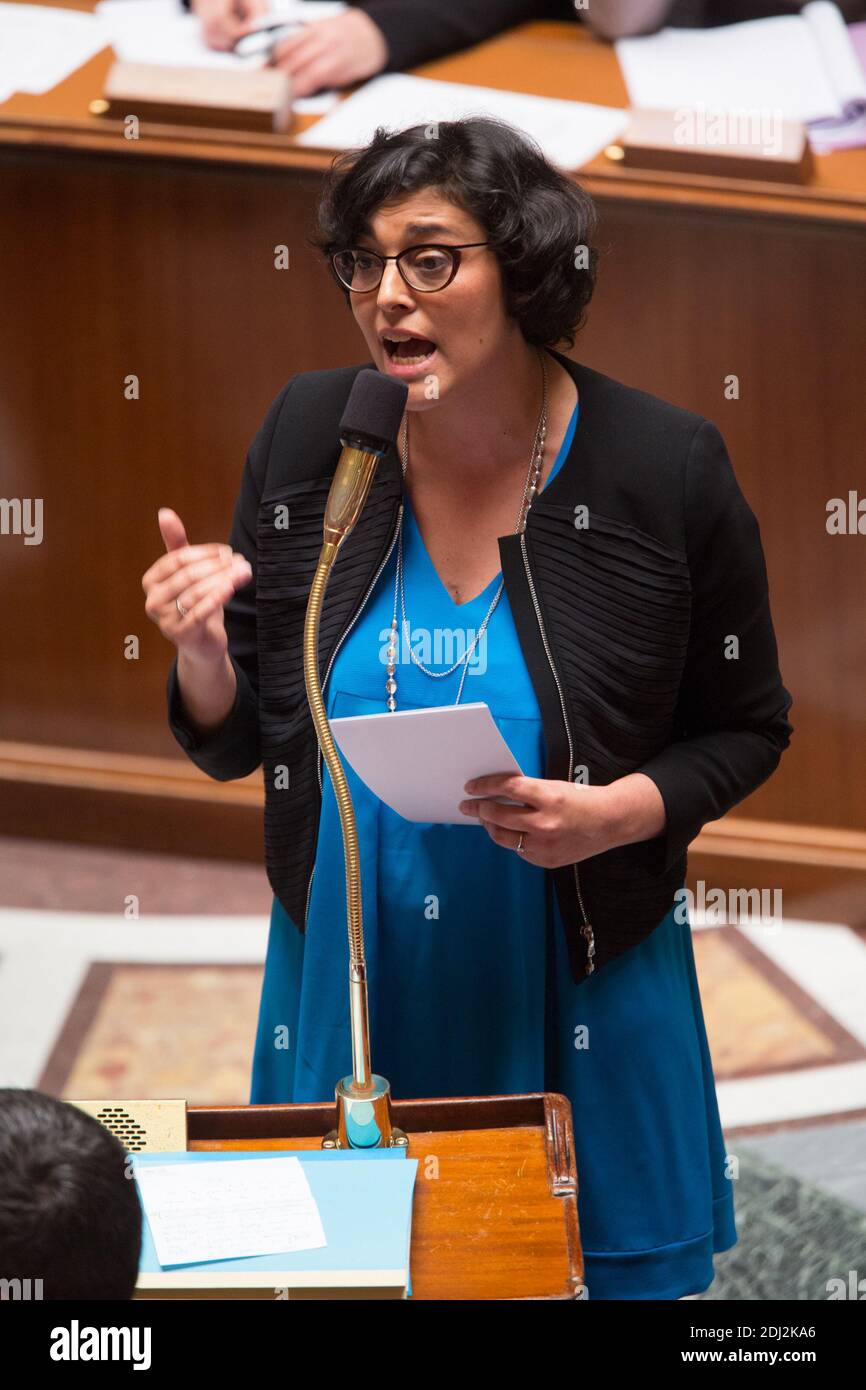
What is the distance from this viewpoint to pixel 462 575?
5.51 ft

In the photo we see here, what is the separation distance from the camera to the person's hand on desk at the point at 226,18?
3.40 meters

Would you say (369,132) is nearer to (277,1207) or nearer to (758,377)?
(758,377)

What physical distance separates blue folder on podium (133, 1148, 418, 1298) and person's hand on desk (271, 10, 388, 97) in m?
2.54

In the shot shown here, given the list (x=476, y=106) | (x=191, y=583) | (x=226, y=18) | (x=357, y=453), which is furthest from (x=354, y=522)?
(x=226, y=18)

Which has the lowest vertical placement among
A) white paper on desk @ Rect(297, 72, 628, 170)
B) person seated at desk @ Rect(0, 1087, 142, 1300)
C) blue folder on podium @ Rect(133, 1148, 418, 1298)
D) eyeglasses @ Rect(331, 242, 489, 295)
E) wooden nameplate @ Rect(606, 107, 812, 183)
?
blue folder on podium @ Rect(133, 1148, 418, 1298)

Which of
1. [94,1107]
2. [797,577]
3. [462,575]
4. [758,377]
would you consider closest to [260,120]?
[758,377]

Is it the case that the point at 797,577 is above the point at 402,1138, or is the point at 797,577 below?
above

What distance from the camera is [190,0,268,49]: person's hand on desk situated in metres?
3.40

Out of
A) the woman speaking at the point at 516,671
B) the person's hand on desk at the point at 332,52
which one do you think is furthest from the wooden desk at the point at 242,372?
the woman speaking at the point at 516,671

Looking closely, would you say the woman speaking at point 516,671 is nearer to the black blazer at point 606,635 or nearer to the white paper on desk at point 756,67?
the black blazer at point 606,635

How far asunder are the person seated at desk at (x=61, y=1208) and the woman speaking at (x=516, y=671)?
671 millimetres

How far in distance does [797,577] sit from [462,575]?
5.83 feet

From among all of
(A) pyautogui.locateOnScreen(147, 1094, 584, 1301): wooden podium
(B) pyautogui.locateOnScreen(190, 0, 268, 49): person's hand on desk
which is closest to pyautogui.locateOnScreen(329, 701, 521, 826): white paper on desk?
(A) pyautogui.locateOnScreen(147, 1094, 584, 1301): wooden podium

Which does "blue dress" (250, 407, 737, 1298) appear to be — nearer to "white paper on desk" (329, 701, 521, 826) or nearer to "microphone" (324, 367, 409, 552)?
"white paper on desk" (329, 701, 521, 826)
